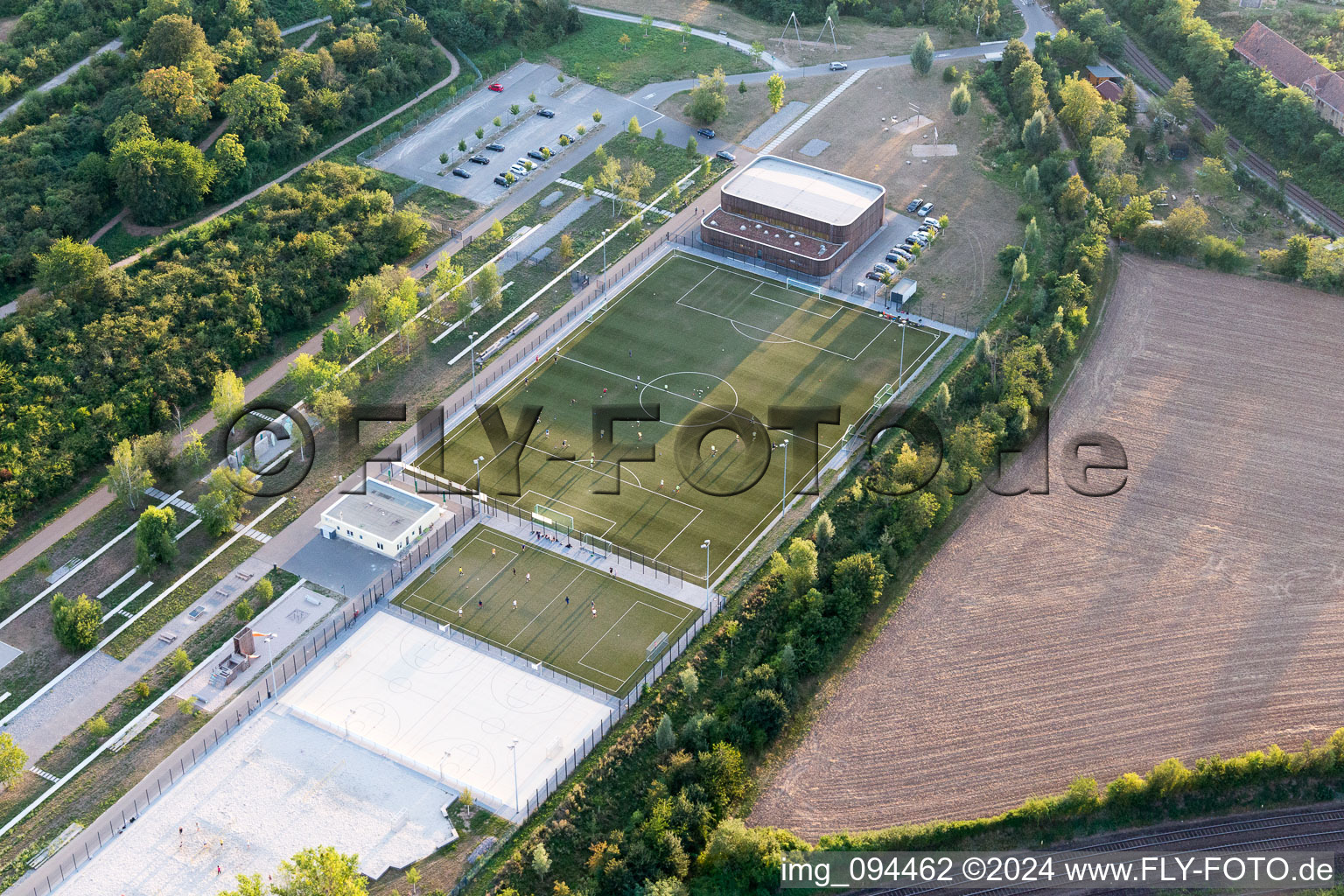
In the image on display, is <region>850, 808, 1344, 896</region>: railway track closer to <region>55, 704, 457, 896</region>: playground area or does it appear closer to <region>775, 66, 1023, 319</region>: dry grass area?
<region>55, 704, 457, 896</region>: playground area

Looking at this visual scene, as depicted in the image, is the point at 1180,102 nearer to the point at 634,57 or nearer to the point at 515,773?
the point at 634,57

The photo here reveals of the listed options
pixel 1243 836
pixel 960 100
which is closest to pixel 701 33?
pixel 960 100

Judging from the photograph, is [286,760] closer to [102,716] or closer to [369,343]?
[102,716]

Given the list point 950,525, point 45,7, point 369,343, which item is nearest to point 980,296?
point 950,525

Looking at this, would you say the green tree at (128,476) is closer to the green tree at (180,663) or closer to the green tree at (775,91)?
the green tree at (180,663)

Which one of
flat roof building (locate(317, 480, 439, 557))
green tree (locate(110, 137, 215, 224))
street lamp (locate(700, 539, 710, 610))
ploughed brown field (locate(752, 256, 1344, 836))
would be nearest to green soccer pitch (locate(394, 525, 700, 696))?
street lamp (locate(700, 539, 710, 610))

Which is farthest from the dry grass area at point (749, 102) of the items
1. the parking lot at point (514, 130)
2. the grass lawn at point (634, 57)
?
the grass lawn at point (634, 57)
